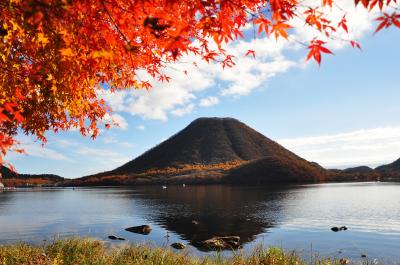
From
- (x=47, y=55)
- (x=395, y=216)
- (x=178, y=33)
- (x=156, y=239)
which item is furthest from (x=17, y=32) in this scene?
(x=395, y=216)

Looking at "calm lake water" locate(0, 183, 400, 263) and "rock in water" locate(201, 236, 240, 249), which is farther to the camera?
"calm lake water" locate(0, 183, 400, 263)

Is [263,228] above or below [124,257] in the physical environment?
below

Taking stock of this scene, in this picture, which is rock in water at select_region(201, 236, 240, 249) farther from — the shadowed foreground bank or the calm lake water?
the shadowed foreground bank

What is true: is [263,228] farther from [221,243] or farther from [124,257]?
[124,257]

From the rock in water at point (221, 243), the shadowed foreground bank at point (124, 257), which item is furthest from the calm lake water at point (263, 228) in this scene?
the shadowed foreground bank at point (124, 257)

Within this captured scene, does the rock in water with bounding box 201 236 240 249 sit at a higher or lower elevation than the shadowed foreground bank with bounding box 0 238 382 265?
lower

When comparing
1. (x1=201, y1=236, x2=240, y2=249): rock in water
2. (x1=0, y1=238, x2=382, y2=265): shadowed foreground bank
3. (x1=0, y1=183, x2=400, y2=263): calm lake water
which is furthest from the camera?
(x1=0, y1=183, x2=400, y2=263): calm lake water

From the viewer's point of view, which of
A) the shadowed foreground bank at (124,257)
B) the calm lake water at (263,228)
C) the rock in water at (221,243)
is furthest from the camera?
the calm lake water at (263,228)

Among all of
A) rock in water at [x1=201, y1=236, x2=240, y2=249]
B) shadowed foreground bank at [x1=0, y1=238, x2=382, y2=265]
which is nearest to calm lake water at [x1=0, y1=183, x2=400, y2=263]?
rock in water at [x1=201, y1=236, x2=240, y2=249]

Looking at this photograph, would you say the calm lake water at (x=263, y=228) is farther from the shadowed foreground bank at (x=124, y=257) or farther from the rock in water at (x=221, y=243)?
the shadowed foreground bank at (x=124, y=257)

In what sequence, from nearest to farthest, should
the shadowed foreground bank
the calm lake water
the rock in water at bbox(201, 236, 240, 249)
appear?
1. the shadowed foreground bank
2. the rock in water at bbox(201, 236, 240, 249)
3. the calm lake water

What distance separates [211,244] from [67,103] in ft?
76.6

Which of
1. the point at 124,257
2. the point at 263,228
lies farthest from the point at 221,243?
the point at 124,257

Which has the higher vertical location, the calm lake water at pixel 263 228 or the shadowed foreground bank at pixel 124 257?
the shadowed foreground bank at pixel 124 257
